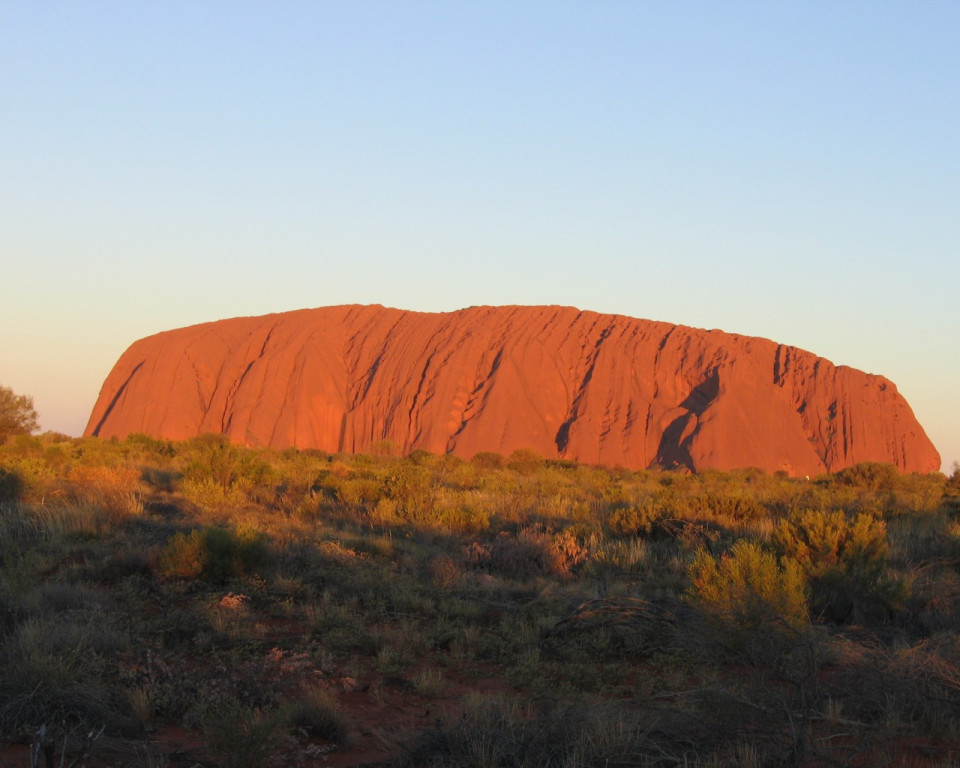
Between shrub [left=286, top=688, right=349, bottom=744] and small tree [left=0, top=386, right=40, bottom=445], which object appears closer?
shrub [left=286, top=688, right=349, bottom=744]

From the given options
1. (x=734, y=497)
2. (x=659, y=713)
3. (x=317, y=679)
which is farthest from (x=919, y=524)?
(x=317, y=679)

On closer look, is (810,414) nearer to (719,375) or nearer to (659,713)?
(719,375)

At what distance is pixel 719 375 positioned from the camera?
48875mm

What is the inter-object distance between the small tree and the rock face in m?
19.8

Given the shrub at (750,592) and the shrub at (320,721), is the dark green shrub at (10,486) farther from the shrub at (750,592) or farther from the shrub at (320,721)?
the shrub at (750,592)

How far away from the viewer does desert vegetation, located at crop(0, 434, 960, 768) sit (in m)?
3.97

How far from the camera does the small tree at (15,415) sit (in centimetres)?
2348

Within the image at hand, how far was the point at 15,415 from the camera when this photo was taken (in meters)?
24.2

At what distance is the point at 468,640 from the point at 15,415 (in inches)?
903

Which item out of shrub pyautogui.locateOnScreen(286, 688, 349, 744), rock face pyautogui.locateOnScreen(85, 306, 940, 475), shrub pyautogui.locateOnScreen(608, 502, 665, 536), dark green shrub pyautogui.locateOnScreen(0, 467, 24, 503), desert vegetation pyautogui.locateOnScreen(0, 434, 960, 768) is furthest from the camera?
rock face pyautogui.locateOnScreen(85, 306, 940, 475)

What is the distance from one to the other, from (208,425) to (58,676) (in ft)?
168

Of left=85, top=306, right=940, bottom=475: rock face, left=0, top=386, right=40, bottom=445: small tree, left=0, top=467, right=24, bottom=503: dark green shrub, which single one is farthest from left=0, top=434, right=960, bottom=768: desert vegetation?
left=85, top=306, right=940, bottom=475: rock face

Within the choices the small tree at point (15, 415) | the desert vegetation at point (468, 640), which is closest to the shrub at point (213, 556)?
the desert vegetation at point (468, 640)

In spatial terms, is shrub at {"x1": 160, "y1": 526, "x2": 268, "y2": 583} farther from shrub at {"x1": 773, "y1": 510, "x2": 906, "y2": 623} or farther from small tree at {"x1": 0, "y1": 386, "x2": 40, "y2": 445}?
small tree at {"x1": 0, "y1": 386, "x2": 40, "y2": 445}
